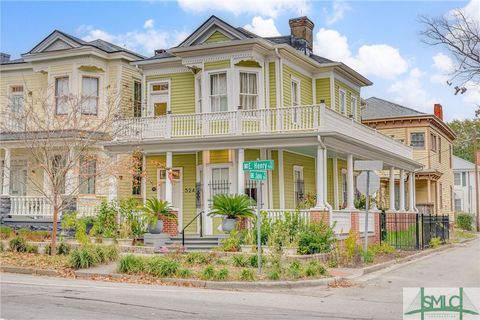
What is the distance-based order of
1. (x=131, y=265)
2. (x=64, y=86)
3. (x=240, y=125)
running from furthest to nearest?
1. (x=64, y=86)
2. (x=240, y=125)
3. (x=131, y=265)

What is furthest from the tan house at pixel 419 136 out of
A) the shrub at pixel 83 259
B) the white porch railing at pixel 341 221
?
the shrub at pixel 83 259

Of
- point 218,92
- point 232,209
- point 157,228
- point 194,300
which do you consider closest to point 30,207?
point 157,228

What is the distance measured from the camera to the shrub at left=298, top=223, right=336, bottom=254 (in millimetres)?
17906

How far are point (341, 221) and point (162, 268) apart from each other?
867 cm

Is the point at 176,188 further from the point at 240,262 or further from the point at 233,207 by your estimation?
the point at 240,262

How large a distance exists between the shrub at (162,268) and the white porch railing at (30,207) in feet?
37.8

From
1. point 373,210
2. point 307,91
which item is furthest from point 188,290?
point 307,91

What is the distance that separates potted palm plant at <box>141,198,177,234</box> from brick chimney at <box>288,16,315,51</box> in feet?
39.0

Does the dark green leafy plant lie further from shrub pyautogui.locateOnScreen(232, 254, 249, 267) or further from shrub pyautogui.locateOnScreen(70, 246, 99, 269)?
shrub pyautogui.locateOnScreen(70, 246, 99, 269)

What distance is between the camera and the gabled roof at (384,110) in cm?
4203

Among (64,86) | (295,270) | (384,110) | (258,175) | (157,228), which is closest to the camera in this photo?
(295,270)

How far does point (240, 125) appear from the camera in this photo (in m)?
21.4

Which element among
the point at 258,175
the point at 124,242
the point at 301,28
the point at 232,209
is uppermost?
the point at 301,28

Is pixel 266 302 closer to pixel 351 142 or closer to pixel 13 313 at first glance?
pixel 13 313
